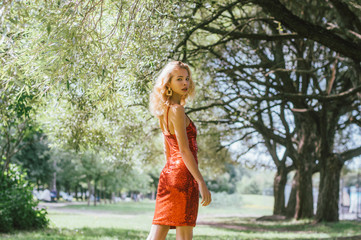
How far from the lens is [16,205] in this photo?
38.0 feet

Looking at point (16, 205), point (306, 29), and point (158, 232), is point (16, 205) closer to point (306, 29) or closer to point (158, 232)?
point (306, 29)

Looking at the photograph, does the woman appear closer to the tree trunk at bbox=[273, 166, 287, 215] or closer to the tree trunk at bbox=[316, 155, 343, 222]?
the tree trunk at bbox=[316, 155, 343, 222]

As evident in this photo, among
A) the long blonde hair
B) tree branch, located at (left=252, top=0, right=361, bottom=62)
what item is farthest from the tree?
the long blonde hair

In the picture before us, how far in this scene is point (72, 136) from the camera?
9523mm

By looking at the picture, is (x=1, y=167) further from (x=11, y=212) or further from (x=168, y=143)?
(x=168, y=143)

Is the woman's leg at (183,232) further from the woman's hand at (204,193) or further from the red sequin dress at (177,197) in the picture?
the woman's hand at (204,193)

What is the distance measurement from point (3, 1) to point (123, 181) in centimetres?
3308

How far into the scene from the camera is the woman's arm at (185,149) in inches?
148

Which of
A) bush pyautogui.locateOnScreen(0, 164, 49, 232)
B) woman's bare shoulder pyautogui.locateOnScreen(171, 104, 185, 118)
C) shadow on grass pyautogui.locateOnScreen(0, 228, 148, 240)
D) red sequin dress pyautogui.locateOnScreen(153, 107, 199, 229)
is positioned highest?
woman's bare shoulder pyautogui.locateOnScreen(171, 104, 185, 118)

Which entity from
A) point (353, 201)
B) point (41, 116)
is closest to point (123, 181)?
point (353, 201)

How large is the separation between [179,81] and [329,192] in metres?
14.5

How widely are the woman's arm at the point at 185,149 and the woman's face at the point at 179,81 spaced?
25 centimetres

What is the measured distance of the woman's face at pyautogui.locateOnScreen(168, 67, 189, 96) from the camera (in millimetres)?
4160

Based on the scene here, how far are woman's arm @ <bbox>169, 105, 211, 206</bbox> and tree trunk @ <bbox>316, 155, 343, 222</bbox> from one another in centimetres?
1451
